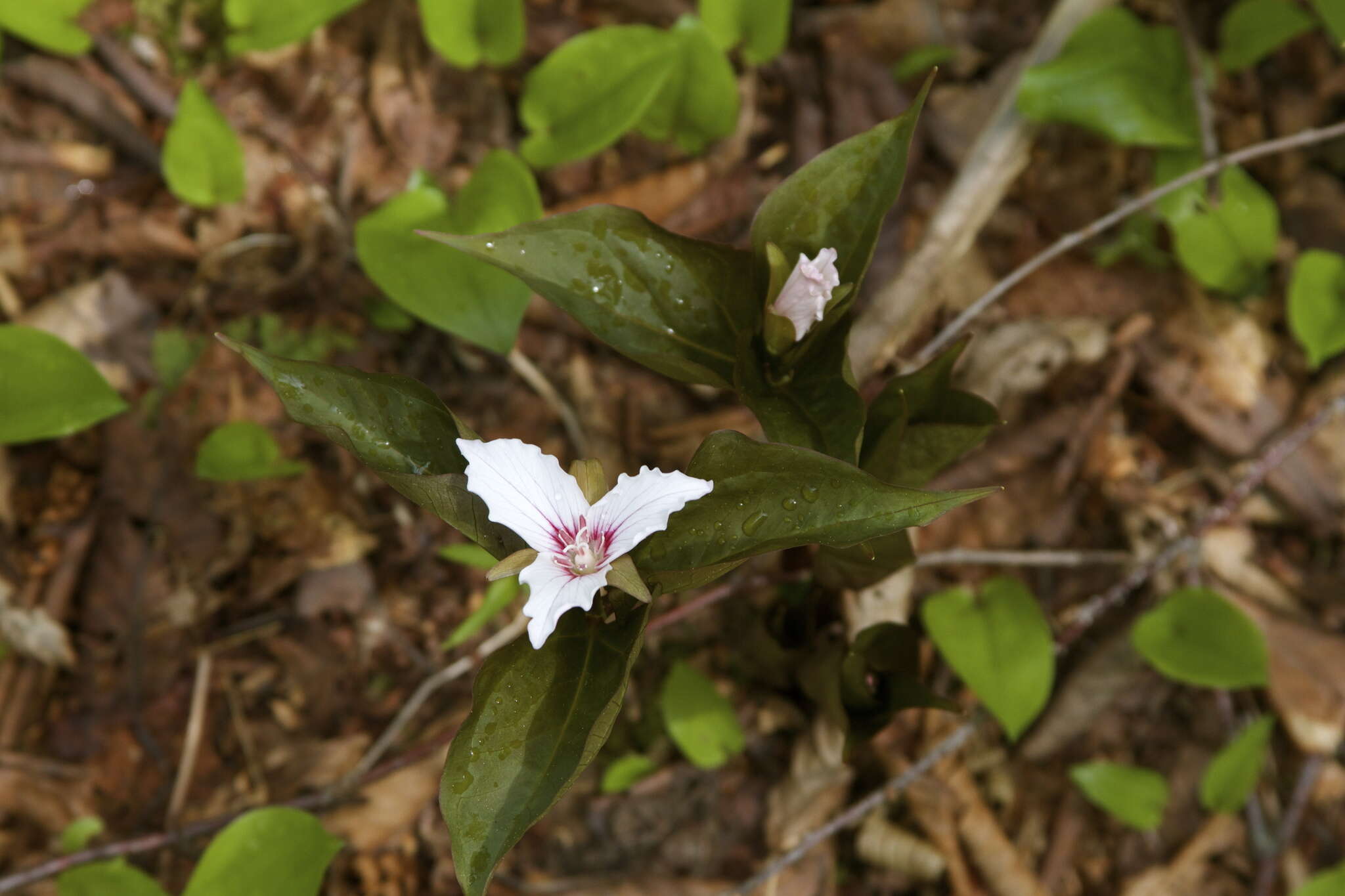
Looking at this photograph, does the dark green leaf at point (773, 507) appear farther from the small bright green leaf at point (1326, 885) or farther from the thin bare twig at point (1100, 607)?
the small bright green leaf at point (1326, 885)

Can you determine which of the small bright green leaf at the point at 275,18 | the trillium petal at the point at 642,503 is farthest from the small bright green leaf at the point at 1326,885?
the small bright green leaf at the point at 275,18

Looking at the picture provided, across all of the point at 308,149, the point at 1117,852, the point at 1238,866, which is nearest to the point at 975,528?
the point at 1117,852

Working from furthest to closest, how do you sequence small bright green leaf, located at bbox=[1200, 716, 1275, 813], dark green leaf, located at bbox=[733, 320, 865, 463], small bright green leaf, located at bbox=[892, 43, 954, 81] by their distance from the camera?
small bright green leaf, located at bbox=[892, 43, 954, 81]
small bright green leaf, located at bbox=[1200, 716, 1275, 813]
dark green leaf, located at bbox=[733, 320, 865, 463]

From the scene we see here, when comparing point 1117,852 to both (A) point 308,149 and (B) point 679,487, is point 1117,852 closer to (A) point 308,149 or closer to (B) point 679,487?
(B) point 679,487

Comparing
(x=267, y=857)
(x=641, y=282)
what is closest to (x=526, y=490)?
(x=641, y=282)

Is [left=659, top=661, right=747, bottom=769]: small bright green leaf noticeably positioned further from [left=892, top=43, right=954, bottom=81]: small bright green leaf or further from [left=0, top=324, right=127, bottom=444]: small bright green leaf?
[left=892, top=43, right=954, bottom=81]: small bright green leaf

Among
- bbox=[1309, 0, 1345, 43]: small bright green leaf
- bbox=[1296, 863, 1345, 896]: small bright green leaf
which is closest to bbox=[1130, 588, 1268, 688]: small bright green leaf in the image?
bbox=[1296, 863, 1345, 896]: small bright green leaf
